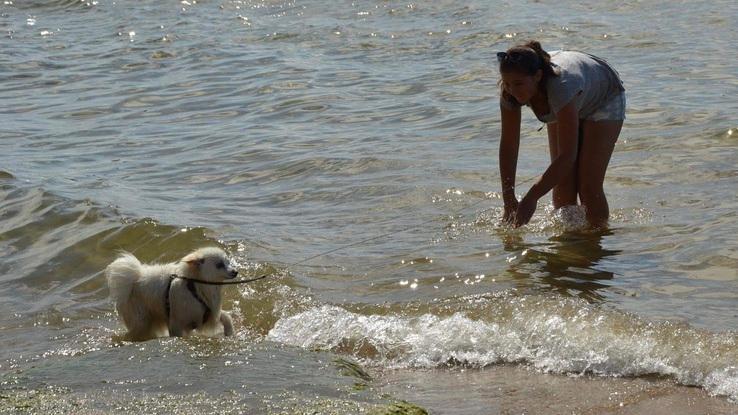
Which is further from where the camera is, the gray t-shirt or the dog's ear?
the gray t-shirt

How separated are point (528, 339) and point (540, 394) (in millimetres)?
801

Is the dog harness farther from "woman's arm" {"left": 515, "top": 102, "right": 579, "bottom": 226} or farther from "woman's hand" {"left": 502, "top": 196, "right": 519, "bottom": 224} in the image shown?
"woman's hand" {"left": 502, "top": 196, "right": 519, "bottom": 224}

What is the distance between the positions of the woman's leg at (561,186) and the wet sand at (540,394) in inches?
101

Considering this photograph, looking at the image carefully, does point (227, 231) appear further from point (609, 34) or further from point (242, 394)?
point (609, 34)

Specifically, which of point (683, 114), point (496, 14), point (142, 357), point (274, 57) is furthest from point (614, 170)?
point (496, 14)

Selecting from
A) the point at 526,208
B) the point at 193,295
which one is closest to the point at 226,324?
the point at 193,295

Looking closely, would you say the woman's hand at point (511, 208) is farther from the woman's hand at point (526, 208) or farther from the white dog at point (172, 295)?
the white dog at point (172, 295)

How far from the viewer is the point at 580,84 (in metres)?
7.39

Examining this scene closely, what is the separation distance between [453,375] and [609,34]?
12444mm

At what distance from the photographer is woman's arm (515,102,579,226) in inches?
291

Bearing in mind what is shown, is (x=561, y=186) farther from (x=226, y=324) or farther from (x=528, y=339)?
(x=226, y=324)

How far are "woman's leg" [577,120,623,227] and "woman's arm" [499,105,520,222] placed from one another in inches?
18.4

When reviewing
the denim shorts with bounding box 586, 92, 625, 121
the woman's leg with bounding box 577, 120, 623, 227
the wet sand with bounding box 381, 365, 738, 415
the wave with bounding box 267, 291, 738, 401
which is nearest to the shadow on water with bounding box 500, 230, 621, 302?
the woman's leg with bounding box 577, 120, 623, 227

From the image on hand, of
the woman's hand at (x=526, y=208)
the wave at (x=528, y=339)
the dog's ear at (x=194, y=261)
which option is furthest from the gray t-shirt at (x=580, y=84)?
the dog's ear at (x=194, y=261)
